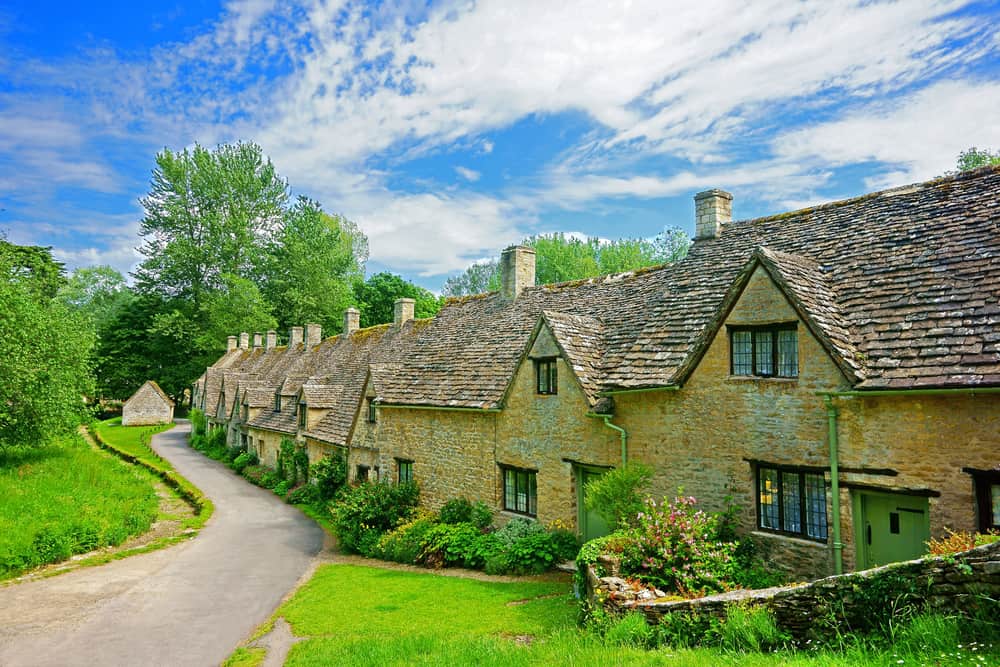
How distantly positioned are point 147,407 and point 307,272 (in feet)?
74.3

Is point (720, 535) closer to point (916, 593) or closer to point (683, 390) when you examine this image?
point (683, 390)

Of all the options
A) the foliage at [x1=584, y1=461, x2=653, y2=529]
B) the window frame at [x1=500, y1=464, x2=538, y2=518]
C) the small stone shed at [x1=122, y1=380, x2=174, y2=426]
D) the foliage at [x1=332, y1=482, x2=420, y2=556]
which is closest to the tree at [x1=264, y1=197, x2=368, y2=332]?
the small stone shed at [x1=122, y1=380, x2=174, y2=426]

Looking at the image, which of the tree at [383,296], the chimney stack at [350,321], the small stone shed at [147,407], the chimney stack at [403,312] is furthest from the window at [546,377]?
the small stone shed at [147,407]

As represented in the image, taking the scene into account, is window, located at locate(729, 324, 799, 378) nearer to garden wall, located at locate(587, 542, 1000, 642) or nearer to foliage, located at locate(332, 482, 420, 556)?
garden wall, located at locate(587, 542, 1000, 642)

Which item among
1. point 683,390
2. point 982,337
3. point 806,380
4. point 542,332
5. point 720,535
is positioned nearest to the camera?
point 982,337

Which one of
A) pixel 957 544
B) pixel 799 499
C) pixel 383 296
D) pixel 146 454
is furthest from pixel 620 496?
pixel 383 296

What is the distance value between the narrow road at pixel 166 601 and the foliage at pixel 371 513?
1.35 meters

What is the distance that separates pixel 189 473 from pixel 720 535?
3606cm

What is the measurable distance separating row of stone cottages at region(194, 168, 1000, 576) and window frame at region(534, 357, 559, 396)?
0.18 feet

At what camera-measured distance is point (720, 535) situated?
12750 mm

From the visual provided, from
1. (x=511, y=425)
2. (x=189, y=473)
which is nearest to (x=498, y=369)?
(x=511, y=425)

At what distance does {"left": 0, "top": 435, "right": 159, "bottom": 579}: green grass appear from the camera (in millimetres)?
20406

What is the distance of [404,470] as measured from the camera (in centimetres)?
2297

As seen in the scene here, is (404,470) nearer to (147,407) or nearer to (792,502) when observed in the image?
(792,502)
